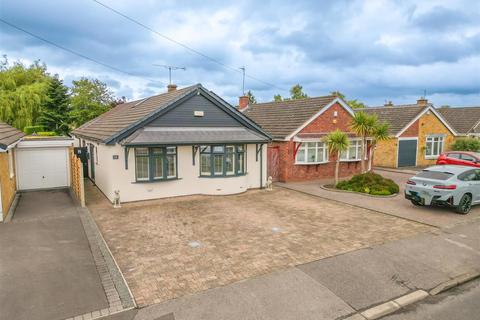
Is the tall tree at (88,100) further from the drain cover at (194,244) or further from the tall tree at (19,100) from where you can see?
the drain cover at (194,244)

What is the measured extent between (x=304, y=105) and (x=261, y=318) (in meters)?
16.0

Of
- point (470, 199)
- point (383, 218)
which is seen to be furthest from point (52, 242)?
point (470, 199)

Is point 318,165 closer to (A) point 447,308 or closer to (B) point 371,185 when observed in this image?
(B) point 371,185

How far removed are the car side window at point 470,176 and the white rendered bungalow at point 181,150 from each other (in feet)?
26.7

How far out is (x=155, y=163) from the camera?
1357cm

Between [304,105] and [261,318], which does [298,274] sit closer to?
[261,318]

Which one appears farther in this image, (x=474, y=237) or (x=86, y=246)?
(x=474, y=237)

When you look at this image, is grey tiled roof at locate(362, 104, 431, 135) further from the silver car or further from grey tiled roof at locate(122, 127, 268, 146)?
grey tiled roof at locate(122, 127, 268, 146)

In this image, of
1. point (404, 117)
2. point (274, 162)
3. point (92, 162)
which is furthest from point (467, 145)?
point (92, 162)

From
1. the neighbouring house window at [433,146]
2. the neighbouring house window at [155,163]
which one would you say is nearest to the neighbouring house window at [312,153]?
the neighbouring house window at [155,163]

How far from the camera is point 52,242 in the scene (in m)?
8.76

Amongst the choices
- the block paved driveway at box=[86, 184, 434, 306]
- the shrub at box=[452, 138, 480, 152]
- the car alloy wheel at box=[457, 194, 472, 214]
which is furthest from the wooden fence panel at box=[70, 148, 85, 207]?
the shrub at box=[452, 138, 480, 152]

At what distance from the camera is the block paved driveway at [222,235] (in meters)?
6.91

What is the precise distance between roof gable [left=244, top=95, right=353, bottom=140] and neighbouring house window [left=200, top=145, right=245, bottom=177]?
4.04 metres
